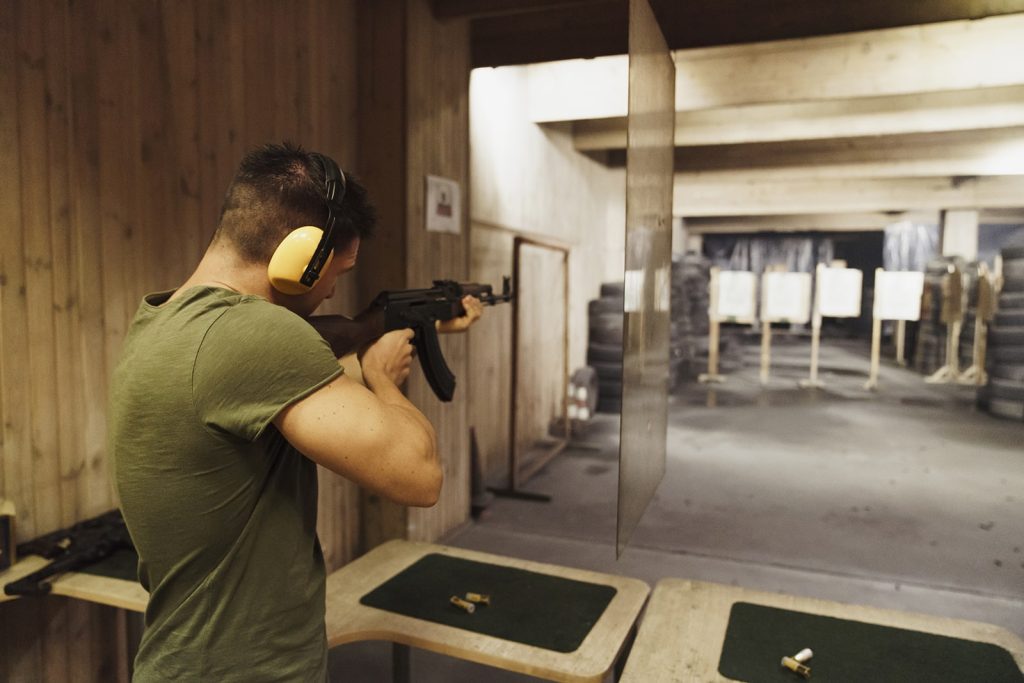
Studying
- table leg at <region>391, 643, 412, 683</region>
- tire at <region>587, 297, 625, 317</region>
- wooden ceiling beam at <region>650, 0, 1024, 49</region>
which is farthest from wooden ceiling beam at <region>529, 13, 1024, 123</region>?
table leg at <region>391, 643, 412, 683</region>

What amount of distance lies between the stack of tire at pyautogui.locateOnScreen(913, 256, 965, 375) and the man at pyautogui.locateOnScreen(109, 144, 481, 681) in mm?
10108

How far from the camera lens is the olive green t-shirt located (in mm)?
968

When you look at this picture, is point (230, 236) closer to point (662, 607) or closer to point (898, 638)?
point (662, 607)

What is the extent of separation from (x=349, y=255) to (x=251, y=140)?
1.62m

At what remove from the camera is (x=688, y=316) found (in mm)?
9391

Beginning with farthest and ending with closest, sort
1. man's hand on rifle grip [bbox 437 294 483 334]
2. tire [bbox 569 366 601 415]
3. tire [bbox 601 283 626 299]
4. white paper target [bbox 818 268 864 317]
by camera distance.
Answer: white paper target [bbox 818 268 864 317]
tire [bbox 601 283 626 299]
tire [bbox 569 366 601 415]
man's hand on rifle grip [bbox 437 294 483 334]

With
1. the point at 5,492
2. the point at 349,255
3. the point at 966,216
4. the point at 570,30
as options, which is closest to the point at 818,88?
the point at 570,30

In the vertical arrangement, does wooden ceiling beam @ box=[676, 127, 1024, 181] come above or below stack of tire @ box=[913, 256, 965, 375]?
above

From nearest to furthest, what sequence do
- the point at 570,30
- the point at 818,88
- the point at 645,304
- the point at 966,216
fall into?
the point at 645,304, the point at 570,30, the point at 818,88, the point at 966,216

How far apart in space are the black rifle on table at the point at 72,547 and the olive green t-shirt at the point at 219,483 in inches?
30.3

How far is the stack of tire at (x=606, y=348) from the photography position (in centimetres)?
707

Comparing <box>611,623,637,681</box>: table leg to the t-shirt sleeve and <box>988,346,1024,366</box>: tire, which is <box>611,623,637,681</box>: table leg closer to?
the t-shirt sleeve

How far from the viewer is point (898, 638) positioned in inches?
63.1

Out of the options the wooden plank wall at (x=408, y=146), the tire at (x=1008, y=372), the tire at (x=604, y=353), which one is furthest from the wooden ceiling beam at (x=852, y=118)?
the wooden plank wall at (x=408, y=146)
